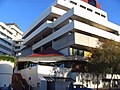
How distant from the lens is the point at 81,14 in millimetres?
52875

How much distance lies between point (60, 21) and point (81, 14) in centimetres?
531

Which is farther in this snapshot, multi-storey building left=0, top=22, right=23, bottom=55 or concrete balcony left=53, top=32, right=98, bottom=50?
multi-storey building left=0, top=22, right=23, bottom=55

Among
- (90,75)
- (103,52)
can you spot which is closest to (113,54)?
(103,52)

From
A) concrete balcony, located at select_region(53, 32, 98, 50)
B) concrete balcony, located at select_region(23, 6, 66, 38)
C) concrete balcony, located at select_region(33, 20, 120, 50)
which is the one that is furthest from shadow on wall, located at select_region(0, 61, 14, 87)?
concrete balcony, located at select_region(23, 6, 66, 38)

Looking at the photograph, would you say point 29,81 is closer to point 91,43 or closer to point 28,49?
point 91,43

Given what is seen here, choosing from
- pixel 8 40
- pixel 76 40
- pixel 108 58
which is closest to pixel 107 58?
pixel 108 58

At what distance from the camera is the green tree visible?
128ft

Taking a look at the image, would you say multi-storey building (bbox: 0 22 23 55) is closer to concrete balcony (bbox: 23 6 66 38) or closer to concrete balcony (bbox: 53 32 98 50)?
concrete balcony (bbox: 23 6 66 38)

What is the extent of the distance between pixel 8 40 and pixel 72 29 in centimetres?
5923

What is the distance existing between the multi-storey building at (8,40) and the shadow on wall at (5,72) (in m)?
58.2

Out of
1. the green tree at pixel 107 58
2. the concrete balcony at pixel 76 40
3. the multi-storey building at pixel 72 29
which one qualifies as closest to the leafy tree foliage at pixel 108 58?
the green tree at pixel 107 58

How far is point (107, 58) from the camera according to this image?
3900 centimetres

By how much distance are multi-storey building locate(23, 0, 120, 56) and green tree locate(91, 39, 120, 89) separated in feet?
31.1

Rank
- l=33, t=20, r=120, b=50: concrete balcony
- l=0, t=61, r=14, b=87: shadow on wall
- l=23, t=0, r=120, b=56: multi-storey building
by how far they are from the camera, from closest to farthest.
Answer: l=0, t=61, r=14, b=87: shadow on wall < l=33, t=20, r=120, b=50: concrete balcony < l=23, t=0, r=120, b=56: multi-storey building
